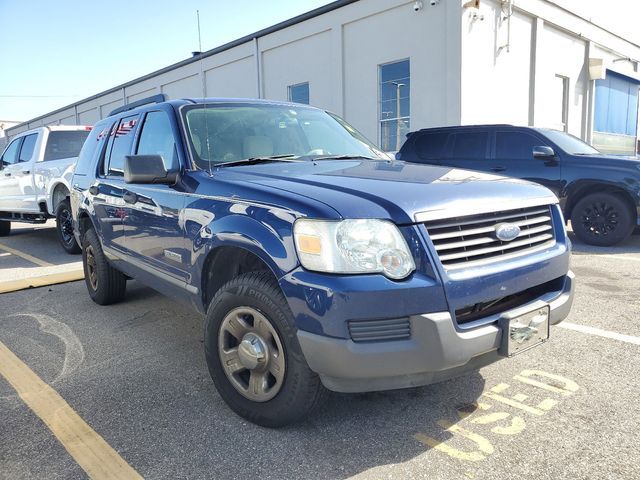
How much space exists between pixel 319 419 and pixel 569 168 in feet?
21.1

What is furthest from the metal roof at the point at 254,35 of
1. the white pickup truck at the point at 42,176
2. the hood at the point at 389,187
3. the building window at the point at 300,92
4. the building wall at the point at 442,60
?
the hood at the point at 389,187

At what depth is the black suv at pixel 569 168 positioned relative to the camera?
736 cm

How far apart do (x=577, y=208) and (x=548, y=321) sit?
5.82 metres

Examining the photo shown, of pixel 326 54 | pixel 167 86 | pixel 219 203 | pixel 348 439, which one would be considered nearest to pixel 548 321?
pixel 348 439

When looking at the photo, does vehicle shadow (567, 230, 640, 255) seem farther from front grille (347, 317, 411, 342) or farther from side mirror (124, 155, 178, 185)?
side mirror (124, 155, 178, 185)

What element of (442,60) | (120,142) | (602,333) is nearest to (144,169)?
(120,142)

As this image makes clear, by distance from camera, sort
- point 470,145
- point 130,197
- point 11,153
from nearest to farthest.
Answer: point 130,197 < point 470,145 < point 11,153

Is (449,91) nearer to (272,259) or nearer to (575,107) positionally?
(575,107)

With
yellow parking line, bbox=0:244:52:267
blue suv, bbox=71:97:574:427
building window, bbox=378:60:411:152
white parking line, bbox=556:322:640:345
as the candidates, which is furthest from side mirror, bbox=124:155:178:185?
building window, bbox=378:60:411:152

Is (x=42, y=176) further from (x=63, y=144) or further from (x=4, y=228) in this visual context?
(x=4, y=228)

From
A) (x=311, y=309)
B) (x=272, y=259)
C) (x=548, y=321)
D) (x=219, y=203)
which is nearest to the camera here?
(x=311, y=309)

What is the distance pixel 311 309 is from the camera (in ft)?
7.41

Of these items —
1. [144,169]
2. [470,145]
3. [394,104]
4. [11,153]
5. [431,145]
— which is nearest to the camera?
[144,169]

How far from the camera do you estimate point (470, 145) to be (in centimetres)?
852
